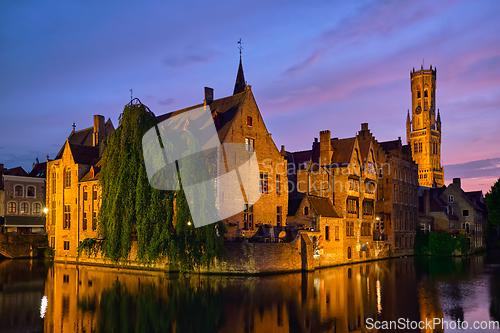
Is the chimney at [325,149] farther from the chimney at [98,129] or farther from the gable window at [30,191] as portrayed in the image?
the gable window at [30,191]

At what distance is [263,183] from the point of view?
134 ft

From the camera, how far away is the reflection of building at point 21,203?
55.8 metres

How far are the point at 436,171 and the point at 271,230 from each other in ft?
442

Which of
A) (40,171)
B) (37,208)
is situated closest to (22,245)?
(37,208)

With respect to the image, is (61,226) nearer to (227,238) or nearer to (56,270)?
(56,270)

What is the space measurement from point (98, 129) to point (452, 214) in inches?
2003

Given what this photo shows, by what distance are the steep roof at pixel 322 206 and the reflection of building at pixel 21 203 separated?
37.6m

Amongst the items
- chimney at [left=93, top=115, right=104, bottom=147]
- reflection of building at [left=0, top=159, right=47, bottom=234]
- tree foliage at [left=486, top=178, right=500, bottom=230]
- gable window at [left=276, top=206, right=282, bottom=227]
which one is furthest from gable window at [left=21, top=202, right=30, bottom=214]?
tree foliage at [left=486, top=178, right=500, bottom=230]

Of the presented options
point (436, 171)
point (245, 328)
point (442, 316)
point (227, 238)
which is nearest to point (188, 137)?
point (227, 238)

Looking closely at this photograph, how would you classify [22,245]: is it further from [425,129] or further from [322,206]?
[425,129]

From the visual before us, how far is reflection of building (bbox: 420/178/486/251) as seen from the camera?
2397 inches

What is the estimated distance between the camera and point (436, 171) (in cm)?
15525

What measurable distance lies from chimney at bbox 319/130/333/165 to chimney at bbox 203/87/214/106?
12128mm

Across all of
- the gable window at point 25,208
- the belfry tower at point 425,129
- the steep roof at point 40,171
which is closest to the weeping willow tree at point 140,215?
the gable window at point 25,208
